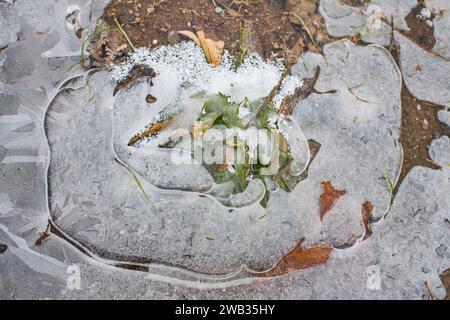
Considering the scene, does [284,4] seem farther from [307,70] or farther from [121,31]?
[121,31]

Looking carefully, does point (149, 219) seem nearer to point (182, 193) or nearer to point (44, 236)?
point (182, 193)

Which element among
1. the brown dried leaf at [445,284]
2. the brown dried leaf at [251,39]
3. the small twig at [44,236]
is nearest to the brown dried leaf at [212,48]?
the brown dried leaf at [251,39]

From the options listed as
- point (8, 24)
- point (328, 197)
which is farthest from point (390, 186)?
point (8, 24)

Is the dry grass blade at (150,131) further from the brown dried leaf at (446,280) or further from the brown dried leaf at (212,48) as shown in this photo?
the brown dried leaf at (446,280)

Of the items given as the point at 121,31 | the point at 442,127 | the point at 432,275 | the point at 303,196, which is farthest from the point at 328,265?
the point at 121,31

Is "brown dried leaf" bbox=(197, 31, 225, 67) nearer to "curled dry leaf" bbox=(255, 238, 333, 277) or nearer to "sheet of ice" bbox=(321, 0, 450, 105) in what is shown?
"sheet of ice" bbox=(321, 0, 450, 105)

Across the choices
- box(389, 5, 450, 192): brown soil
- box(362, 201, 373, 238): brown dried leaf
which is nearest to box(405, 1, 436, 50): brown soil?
box(389, 5, 450, 192): brown soil

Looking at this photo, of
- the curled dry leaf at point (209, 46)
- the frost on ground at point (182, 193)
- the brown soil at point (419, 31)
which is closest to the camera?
the frost on ground at point (182, 193)
